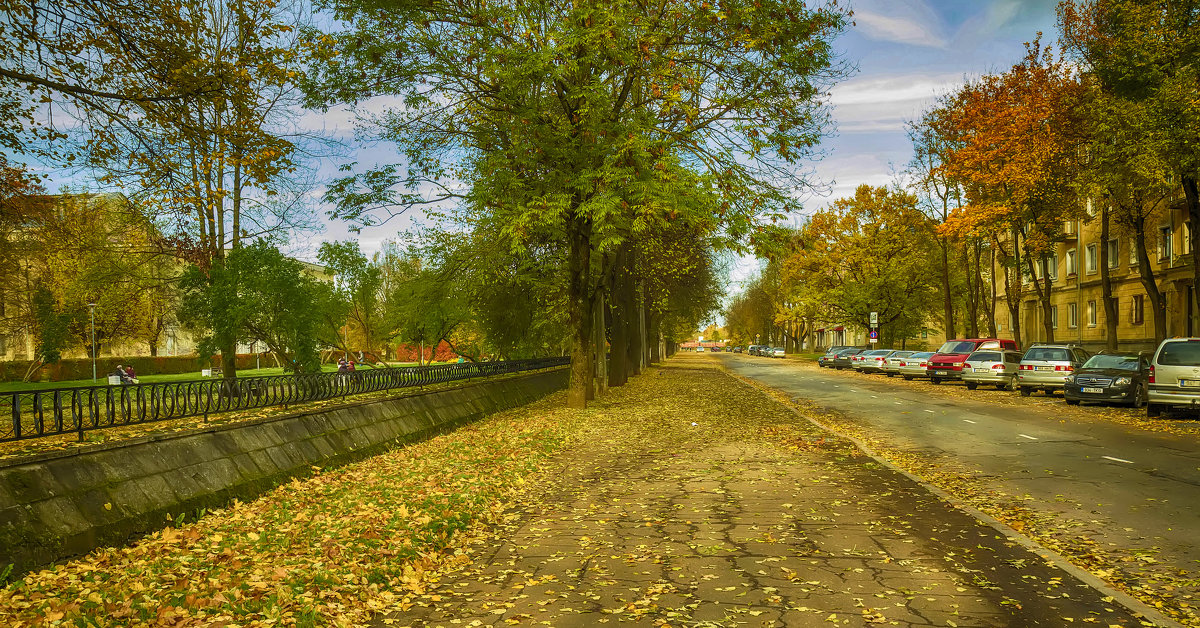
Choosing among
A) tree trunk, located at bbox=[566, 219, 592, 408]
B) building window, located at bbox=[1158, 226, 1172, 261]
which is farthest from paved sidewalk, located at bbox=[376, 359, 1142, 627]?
building window, located at bbox=[1158, 226, 1172, 261]

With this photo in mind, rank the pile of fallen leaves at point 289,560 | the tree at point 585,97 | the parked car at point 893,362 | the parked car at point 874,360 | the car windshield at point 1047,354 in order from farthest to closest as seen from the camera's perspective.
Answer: the parked car at point 874,360, the parked car at point 893,362, the car windshield at point 1047,354, the tree at point 585,97, the pile of fallen leaves at point 289,560

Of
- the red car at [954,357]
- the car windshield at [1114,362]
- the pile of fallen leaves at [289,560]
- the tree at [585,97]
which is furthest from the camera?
the red car at [954,357]

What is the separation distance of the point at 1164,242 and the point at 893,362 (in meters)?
14.1

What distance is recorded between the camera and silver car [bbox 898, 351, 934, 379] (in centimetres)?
3859

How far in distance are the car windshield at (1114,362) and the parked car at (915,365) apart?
569 inches

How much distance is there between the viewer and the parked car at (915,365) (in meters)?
38.6

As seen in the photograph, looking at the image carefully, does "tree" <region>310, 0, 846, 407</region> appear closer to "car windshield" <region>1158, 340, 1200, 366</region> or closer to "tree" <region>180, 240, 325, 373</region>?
"tree" <region>180, 240, 325, 373</region>

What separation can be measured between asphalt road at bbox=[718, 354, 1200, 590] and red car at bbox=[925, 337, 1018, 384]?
1192 cm

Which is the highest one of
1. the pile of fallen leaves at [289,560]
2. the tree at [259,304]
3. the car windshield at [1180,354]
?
the tree at [259,304]

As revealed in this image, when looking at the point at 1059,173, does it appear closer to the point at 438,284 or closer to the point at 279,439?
the point at 438,284

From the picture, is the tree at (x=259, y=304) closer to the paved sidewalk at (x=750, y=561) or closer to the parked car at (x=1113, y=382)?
the paved sidewalk at (x=750, y=561)

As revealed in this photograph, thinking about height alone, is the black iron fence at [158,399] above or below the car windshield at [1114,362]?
above

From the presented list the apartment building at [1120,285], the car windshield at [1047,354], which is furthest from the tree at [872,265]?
the car windshield at [1047,354]

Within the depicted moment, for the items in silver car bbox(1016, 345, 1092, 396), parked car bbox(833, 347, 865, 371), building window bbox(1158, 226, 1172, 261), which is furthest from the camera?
parked car bbox(833, 347, 865, 371)
